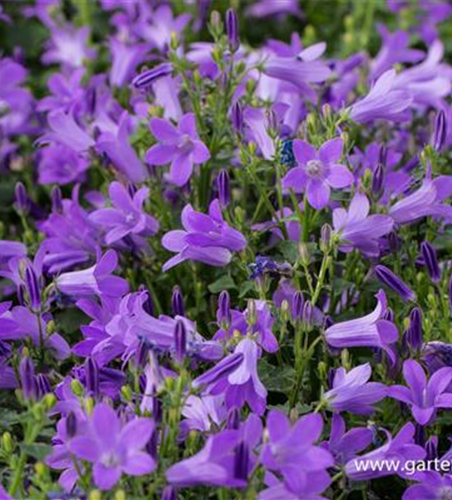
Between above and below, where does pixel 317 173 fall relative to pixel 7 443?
above

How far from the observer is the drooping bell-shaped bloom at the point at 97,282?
85.4 inches

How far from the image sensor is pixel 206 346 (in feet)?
6.10

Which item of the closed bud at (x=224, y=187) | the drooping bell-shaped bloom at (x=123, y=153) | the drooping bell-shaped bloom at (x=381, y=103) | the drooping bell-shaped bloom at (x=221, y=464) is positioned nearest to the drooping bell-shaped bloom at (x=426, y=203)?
the drooping bell-shaped bloom at (x=381, y=103)

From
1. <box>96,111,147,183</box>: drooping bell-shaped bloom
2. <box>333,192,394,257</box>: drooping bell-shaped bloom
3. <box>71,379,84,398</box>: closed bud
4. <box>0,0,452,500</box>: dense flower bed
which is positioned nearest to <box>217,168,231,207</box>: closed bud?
<box>0,0,452,500</box>: dense flower bed

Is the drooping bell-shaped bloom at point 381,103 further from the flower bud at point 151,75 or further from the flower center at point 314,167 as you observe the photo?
the flower bud at point 151,75

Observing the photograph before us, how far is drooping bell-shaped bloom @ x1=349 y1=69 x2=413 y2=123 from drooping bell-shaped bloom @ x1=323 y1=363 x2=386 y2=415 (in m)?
0.66

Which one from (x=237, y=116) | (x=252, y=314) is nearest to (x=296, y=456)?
(x=252, y=314)

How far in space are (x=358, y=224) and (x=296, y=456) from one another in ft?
2.21

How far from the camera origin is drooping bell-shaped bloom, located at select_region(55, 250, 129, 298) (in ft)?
7.11

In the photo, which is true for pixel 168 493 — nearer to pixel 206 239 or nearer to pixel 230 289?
pixel 206 239

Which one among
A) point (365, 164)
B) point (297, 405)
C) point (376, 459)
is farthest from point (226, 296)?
point (365, 164)

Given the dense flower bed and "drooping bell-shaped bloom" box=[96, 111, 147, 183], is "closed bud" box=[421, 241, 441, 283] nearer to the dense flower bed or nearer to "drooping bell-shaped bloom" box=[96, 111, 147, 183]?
the dense flower bed

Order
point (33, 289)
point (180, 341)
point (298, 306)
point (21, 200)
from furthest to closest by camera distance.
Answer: point (21, 200) → point (33, 289) → point (298, 306) → point (180, 341)

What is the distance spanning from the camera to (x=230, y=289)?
2.39 metres
